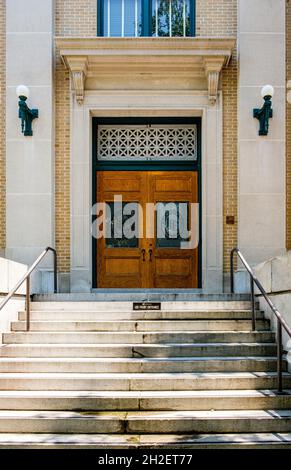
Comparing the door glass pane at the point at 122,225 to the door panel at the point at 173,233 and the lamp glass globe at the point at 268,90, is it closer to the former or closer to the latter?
the door panel at the point at 173,233

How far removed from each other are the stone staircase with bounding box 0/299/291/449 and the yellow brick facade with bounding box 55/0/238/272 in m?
2.20

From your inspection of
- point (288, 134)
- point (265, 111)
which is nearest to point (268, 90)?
point (265, 111)

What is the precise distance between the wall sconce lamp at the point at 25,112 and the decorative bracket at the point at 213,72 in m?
3.34

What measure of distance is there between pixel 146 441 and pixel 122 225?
20.2 ft

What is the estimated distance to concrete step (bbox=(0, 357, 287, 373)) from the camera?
756cm

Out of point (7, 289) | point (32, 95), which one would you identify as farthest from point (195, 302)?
point (32, 95)

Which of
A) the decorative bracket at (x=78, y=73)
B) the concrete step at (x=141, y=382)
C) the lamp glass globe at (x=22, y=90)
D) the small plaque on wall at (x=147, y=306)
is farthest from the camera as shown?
the decorative bracket at (x=78, y=73)

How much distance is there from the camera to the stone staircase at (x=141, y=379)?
6383 mm

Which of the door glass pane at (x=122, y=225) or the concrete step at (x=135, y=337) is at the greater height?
the door glass pane at (x=122, y=225)

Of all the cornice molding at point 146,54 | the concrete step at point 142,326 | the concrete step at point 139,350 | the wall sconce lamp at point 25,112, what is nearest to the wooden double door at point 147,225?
the wall sconce lamp at point 25,112

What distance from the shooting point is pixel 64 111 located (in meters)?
11.3

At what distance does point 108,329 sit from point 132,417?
219 centimetres

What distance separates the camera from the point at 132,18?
1168cm

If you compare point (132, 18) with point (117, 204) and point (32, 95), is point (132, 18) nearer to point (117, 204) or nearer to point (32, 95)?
point (32, 95)
